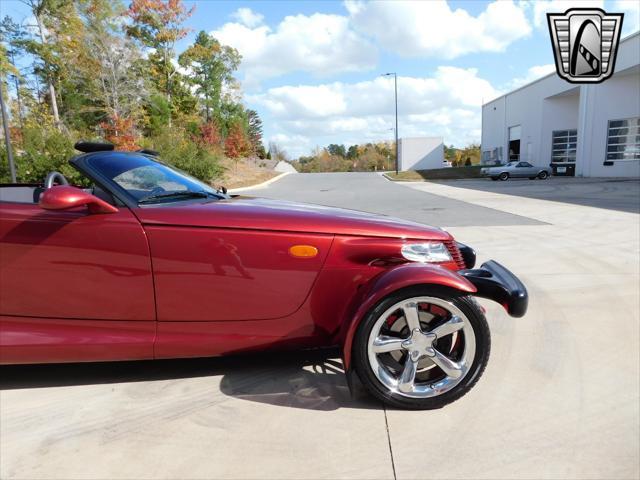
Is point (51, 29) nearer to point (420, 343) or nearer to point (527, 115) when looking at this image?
point (420, 343)

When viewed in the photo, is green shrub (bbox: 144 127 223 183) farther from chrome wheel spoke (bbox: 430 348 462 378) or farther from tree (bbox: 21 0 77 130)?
chrome wheel spoke (bbox: 430 348 462 378)

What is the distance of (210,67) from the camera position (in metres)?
42.7

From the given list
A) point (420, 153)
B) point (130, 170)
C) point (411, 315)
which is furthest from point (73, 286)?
point (420, 153)

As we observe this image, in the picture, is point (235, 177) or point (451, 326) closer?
point (451, 326)

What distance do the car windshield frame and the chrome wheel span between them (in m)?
1.40

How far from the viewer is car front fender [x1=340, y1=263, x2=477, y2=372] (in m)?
2.22

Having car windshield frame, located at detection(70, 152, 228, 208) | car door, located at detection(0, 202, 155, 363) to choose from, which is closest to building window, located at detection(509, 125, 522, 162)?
car windshield frame, located at detection(70, 152, 228, 208)

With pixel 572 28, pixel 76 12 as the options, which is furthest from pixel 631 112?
pixel 76 12

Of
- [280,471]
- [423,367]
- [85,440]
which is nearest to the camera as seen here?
[280,471]

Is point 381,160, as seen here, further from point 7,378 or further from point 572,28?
point 7,378

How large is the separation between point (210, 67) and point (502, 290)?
45644 mm

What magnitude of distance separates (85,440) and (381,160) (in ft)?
278

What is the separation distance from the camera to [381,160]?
84.2 m

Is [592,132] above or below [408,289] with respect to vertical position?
above
